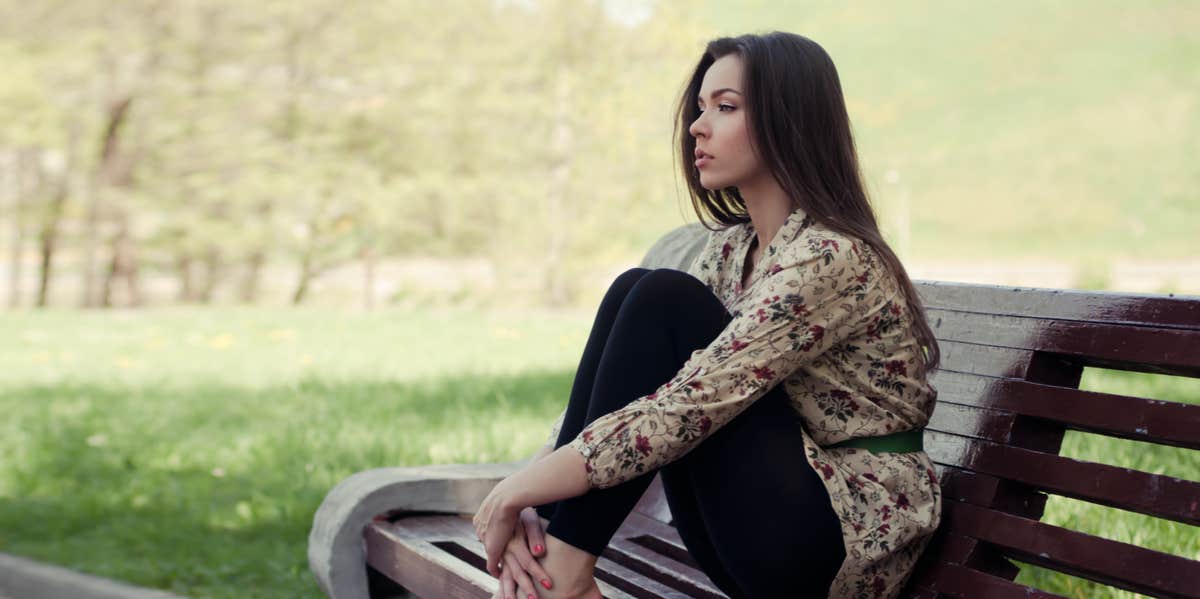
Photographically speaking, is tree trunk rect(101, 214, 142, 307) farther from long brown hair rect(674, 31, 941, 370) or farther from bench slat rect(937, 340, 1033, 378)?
bench slat rect(937, 340, 1033, 378)

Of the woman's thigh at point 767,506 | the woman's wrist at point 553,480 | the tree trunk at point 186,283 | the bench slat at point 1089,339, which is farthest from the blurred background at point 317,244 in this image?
the woman's wrist at point 553,480

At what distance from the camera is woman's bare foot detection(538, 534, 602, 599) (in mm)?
2230

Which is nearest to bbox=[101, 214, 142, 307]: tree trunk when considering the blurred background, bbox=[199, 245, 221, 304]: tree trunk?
the blurred background

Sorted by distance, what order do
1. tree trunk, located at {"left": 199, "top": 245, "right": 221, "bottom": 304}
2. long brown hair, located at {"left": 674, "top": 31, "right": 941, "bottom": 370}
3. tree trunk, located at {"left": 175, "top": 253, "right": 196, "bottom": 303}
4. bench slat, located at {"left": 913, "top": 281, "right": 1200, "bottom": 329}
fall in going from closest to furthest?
bench slat, located at {"left": 913, "top": 281, "right": 1200, "bottom": 329}, long brown hair, located at {"left": 674, "top": 31, "right": 941, "bottom": 370}, tree trunk, located at {"left": 175, "top": 253, "right": 196, "bottom": 303}, tree trunk, located at {"left": 199, "top": 245, "right": 221, "bottom": 304}

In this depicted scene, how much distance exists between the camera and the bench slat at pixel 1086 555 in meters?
1.89

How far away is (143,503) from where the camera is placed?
471cm

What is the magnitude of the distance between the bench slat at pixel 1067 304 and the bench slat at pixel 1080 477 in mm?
240

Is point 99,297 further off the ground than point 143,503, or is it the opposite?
point 143,503

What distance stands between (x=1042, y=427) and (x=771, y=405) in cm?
47

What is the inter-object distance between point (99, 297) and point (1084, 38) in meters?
49.3

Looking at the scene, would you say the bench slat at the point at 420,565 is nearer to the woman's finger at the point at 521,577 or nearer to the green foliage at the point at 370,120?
the woman's finger at the point at 521,577

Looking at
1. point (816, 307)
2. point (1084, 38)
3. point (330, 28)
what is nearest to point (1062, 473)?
point (816, 307)

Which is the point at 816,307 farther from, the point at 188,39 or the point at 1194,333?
the point at 188,39

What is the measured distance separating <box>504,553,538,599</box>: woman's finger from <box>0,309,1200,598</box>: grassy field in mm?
1648
